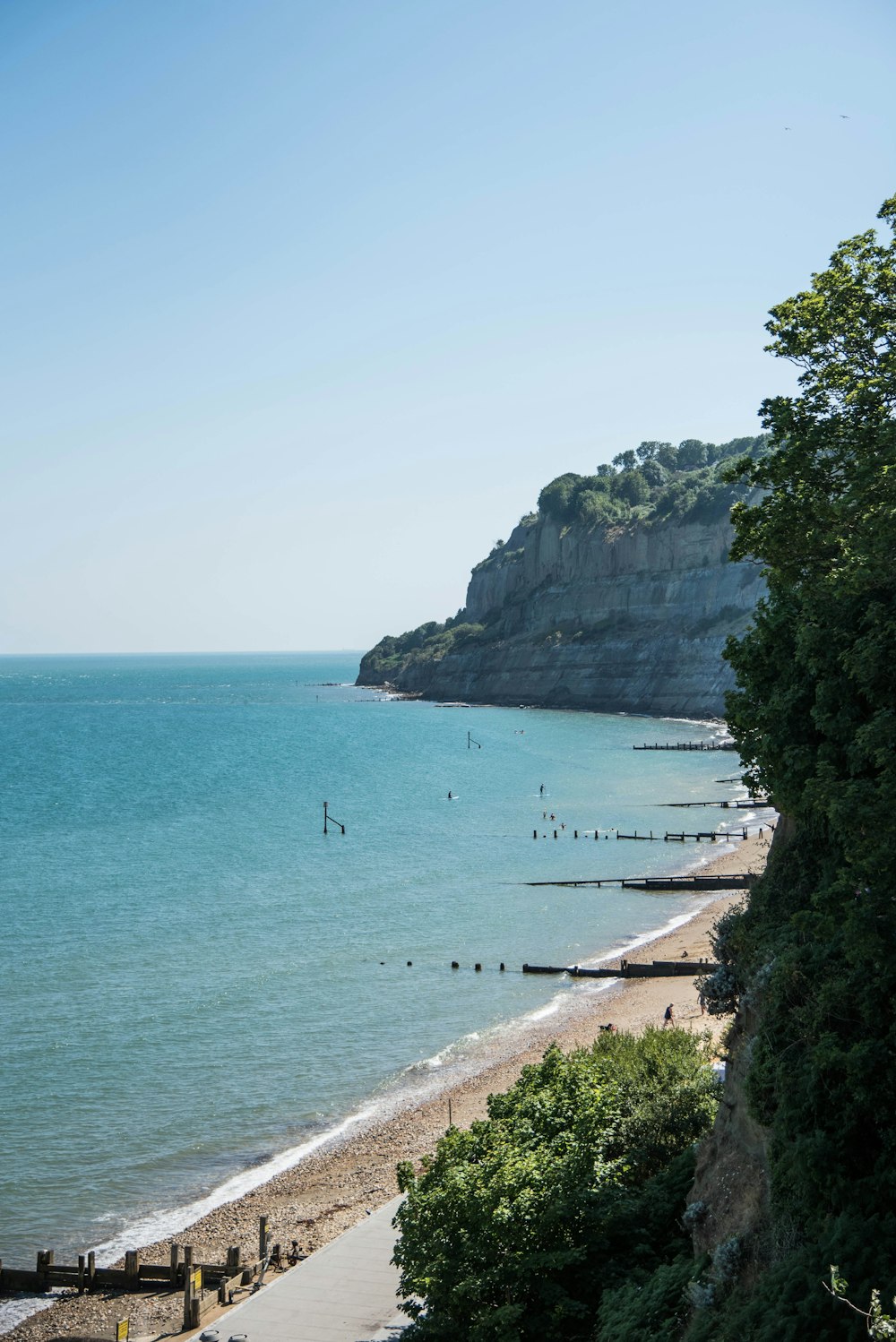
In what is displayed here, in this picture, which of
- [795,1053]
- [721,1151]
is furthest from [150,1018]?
[795,1053]

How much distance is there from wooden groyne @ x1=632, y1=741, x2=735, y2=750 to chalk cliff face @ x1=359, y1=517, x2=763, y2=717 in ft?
72.3

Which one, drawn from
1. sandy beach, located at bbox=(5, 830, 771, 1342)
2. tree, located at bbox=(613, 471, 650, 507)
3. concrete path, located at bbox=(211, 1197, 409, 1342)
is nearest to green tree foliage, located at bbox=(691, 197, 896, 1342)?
concrete path, located at bbox=(211, 1197, 409, 1342)

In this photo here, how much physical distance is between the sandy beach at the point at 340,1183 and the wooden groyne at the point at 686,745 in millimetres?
79092

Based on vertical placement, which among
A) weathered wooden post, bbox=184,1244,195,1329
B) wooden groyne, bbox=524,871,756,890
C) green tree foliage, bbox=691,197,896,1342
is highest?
green tree foliage, bbox=691,197,896,1342

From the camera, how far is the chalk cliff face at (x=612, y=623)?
150m

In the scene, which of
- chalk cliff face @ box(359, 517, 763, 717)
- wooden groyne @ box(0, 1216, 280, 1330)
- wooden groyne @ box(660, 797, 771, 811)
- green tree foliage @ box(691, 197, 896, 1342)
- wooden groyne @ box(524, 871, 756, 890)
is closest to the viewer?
green tree foliage @ box(691, 197, 896, 1342)

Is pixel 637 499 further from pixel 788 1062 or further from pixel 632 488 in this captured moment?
pixel 788 1062

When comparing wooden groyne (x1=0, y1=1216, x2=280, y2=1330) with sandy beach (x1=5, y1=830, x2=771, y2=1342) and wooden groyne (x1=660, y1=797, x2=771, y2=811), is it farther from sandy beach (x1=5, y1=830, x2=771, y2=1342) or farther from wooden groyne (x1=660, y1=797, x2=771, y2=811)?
wooden groyne (x1=660, y1=797, x2=771, y2=811)

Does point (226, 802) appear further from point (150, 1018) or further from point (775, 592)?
point (775, 592)

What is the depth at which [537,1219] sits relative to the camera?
48.8 ft

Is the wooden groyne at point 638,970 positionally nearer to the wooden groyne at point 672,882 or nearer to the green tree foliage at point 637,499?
the wooden groyne at point 672,882

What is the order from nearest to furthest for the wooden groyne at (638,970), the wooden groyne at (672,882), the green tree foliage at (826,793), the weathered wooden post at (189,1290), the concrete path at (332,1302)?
1. the green tree foliage at (826,793)
2. the concrete path at (332,1302)
3. the weathered wooden post at (189,1290)
4. the wooden groyne at (638,970)
5. the wooden groyne at (672,882)

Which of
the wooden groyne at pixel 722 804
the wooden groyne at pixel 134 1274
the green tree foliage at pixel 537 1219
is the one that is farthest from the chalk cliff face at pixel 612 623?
the green tree foliage at pixel 537 1219

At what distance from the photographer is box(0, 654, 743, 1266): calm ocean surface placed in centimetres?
2742
